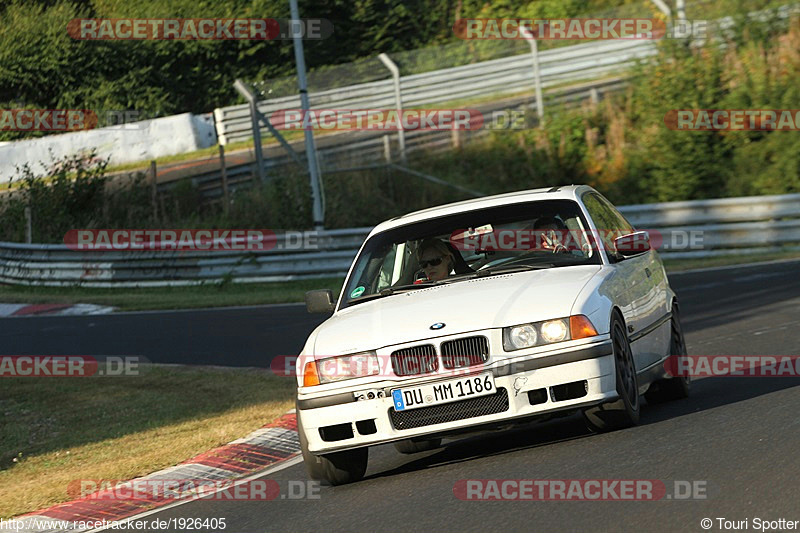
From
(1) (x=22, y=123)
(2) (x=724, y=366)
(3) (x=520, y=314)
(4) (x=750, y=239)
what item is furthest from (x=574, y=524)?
(1) (x=22, y=123)

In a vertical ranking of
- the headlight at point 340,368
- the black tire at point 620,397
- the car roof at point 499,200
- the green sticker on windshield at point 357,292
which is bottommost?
the black tire at point 620,397

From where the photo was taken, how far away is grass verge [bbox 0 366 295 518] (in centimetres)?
952

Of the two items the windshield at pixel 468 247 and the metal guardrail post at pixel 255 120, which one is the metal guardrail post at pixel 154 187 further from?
the windshield at pixel 468 247

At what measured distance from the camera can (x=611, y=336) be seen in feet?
25.4

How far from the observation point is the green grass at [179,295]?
23812 millimetres

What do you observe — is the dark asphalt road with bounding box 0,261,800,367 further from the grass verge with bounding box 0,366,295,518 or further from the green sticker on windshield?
the green sticker on windshield

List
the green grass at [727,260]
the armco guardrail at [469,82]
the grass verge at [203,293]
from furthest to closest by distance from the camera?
the armco guardrail at [469,82]
the grass verge at [203,293]
the green grass at [727,260]

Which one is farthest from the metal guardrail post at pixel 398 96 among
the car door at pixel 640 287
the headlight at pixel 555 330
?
the headlight at pixel 555 330

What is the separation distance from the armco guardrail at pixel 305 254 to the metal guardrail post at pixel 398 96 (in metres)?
6.00

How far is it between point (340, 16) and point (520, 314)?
39953 mm

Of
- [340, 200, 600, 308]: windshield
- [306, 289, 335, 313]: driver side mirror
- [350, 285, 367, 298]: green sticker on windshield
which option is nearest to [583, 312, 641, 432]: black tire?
[340, 200, 600, 308]: windshield

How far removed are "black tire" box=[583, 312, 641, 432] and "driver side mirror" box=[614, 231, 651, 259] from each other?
762 millimetres

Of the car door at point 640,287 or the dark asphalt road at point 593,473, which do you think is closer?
the dark asphalt road at point 593,473

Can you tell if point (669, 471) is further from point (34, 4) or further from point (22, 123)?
point (34, 4)
